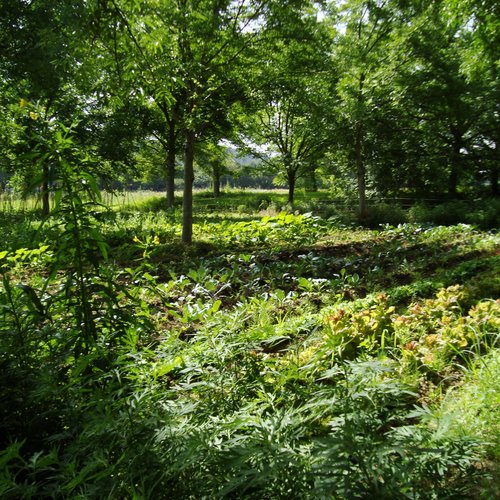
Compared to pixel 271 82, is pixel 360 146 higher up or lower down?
lower down

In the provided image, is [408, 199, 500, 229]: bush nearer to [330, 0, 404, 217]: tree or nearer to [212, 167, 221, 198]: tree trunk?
[330, 0, 404, 217]: tree

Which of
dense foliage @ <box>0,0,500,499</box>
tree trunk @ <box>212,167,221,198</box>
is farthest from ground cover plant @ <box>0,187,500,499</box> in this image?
tree trunk @ <box>212,167,221,198</box>

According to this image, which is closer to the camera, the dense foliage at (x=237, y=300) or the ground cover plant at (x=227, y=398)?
the ground cover plant at (x=227, y=398)

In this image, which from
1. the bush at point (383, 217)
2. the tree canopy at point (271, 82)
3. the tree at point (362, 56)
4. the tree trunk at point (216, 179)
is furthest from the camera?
the tree trunk at point (216, 179)

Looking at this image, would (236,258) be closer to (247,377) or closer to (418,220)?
(247,377)

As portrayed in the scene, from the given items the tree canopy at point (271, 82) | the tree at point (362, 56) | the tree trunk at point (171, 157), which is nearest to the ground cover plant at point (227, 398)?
the tree canopy at point (271, 82)

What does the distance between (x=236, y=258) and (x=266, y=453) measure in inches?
195

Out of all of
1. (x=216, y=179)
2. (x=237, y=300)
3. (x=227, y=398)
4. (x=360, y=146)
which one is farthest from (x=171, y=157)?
(x=227, y=398)

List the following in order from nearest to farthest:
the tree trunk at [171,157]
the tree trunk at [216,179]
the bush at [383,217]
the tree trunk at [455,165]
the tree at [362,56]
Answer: the tree at [362,56]
the bush at [383,217]
the tree trunk at [455,165]
the tree trunk at [171,157]
the tree trunk at [216,179]

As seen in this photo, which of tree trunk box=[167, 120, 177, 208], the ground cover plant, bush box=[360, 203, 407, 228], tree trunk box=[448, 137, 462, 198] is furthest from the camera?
tree trunk box=[167, 120, 177, 208]

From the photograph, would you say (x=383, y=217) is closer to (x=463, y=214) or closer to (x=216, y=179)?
(x=463, y=214)

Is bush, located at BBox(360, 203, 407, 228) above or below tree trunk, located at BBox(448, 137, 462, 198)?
below

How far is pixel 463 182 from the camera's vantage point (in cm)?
1655

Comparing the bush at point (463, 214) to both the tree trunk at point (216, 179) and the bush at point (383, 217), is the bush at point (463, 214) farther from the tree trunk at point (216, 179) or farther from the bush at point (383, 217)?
the tree trunk at point (216, 179)
